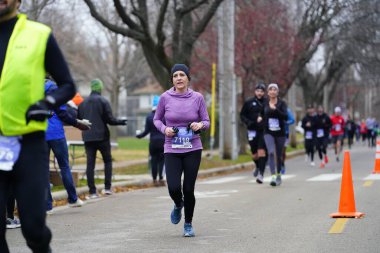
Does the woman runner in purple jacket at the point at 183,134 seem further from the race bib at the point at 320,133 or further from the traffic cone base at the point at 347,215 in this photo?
the race bib at the point at 320,133

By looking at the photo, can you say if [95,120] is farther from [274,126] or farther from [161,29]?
[161,29]

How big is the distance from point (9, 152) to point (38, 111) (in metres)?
0.34

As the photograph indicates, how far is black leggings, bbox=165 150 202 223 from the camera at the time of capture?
9.73 m

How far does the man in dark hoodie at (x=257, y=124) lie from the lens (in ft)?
59.8

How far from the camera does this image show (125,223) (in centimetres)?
1146

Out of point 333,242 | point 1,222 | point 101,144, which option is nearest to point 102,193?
point 101,144

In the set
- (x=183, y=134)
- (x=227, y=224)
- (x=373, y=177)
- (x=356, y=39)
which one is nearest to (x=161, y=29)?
(x=373, y=177)

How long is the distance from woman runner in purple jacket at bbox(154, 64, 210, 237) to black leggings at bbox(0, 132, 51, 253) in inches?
161

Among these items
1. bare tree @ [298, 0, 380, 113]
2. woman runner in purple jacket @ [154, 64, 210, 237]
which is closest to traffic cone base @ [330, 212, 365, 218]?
woman runner in purple jacket @ [154, 64, 210, 237]

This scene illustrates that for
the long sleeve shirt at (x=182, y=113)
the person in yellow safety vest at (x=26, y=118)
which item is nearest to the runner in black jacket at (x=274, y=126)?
the long sleeve shirt at (x=182, y=113)

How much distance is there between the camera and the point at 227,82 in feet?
96.9

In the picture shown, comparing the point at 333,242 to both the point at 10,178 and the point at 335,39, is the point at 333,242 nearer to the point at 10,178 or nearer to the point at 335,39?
the point at 10,178

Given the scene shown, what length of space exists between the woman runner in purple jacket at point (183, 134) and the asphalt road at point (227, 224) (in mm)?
545

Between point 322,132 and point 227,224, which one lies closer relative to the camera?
point 227,224
